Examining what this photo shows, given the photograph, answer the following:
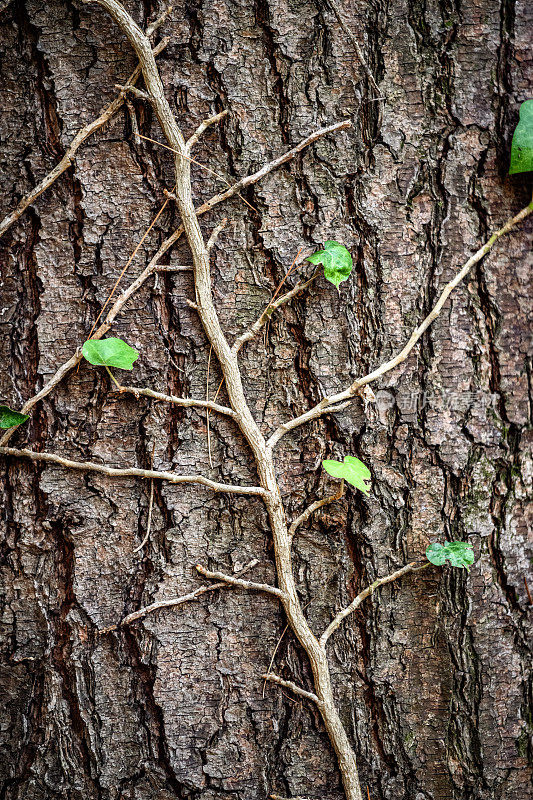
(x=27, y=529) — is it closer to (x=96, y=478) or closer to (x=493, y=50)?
(x=96, y=478)

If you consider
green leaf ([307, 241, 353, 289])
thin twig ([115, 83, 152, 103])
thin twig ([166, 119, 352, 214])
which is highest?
thin twig ([115, 83, 152, 103])

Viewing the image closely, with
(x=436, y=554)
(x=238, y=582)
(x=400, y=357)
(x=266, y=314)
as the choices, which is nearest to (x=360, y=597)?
(x=436, y=554)

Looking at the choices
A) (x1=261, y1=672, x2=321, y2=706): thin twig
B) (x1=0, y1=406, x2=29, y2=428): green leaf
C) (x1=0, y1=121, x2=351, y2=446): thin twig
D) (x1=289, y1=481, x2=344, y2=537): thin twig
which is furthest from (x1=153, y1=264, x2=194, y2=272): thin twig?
(x1=261, y1=672, x2=321, y2=706): thin twig

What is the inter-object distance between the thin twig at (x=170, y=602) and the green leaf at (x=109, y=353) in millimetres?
634

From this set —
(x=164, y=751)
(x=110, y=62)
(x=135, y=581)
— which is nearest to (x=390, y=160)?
(x=110, y=62)

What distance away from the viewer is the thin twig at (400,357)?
58.2 inches

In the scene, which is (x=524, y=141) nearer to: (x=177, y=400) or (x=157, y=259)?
(x=157, y=259)

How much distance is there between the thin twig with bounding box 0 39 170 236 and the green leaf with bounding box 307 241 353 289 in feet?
2.19

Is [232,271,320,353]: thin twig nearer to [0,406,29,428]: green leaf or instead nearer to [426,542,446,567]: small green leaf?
[0,406,29,428]: green leaf

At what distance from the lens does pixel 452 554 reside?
1.45 meters

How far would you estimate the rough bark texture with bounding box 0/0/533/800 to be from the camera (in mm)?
1462

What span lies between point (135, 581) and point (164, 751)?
0.46 meters

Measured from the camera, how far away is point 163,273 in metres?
1.48

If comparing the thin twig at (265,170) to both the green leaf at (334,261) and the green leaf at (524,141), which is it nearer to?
the green leaf at (334,261)
